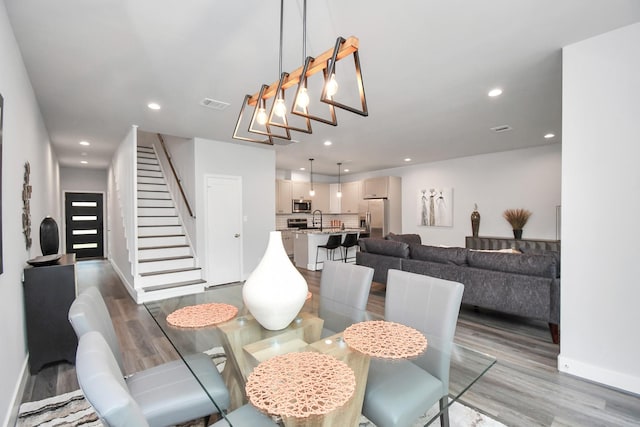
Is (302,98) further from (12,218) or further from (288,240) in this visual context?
(288,240)

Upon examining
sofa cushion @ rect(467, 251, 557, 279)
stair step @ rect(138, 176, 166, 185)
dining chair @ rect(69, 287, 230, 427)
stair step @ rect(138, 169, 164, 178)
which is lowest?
dining chair @ rect(69, 287, 230, 427)

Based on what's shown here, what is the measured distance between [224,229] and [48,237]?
2.71m

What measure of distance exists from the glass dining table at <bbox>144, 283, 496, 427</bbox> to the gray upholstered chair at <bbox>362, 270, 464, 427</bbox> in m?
0.05

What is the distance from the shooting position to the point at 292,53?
99.3 inches

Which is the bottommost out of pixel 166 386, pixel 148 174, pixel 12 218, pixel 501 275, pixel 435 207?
pixel 166 386

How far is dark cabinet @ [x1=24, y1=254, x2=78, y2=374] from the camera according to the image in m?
2.54

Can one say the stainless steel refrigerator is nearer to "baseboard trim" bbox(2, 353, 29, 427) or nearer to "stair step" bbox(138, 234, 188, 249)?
"stair step" bbox(138, 234, 188, 249)

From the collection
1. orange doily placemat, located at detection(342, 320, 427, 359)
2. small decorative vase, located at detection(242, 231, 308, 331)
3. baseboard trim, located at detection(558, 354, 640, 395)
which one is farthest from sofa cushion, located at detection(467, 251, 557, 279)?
small decorative vase, located at detection(242, 231, 308, 331)

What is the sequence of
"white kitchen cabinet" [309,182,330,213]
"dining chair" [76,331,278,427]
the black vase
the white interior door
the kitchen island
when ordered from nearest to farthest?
"dining chair" [76,331,278,427], the black vase, the white interior door, the kitchen island, "white kitchen cabinet" [309,182,330,213]

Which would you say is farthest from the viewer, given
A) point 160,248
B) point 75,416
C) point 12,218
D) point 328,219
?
point 328,219

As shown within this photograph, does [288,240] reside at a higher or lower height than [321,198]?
lower

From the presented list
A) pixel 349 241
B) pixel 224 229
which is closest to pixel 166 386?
pixel 224 229

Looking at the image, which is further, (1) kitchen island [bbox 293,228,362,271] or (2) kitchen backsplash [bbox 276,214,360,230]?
(2) kitchen backsplash [bbox 276,214,360,230]

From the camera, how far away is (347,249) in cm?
736
